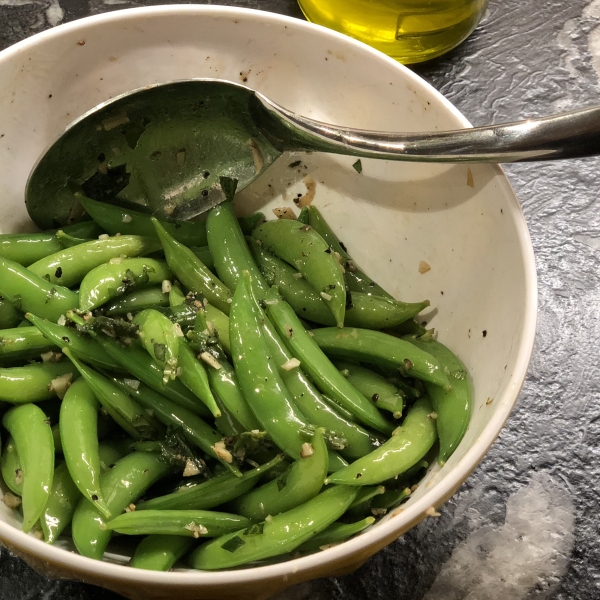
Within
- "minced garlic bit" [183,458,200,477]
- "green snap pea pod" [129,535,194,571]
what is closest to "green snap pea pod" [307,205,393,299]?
"minced garlic bit" [183,458,200,477]

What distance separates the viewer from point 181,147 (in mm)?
1171

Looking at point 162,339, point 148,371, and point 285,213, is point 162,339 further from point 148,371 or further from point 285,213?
point 285,213

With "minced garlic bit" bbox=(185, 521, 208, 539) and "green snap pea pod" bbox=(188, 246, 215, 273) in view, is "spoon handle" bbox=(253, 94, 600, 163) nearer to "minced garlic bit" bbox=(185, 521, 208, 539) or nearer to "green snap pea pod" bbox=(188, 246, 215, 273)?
"green snap pea pod" bbox=(188, 246, 215, 273)

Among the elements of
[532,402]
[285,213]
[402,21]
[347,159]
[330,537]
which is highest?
[402,21]

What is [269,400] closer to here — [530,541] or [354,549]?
[354,549]

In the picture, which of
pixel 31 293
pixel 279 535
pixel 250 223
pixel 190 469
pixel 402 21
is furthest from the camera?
pixel 402 21

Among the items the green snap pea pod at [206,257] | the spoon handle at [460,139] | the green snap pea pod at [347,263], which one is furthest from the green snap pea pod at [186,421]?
the spoon handle at [460,139]

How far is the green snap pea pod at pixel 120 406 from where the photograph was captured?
0.94 metres

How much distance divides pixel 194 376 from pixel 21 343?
33 cm

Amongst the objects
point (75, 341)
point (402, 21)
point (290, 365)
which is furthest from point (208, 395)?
point (402, 21)

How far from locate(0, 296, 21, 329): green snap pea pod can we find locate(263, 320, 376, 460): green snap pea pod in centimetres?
50

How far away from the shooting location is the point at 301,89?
1.20 meters

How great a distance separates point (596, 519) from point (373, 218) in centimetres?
76

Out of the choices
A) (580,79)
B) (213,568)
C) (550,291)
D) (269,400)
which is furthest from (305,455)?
(580,79)
